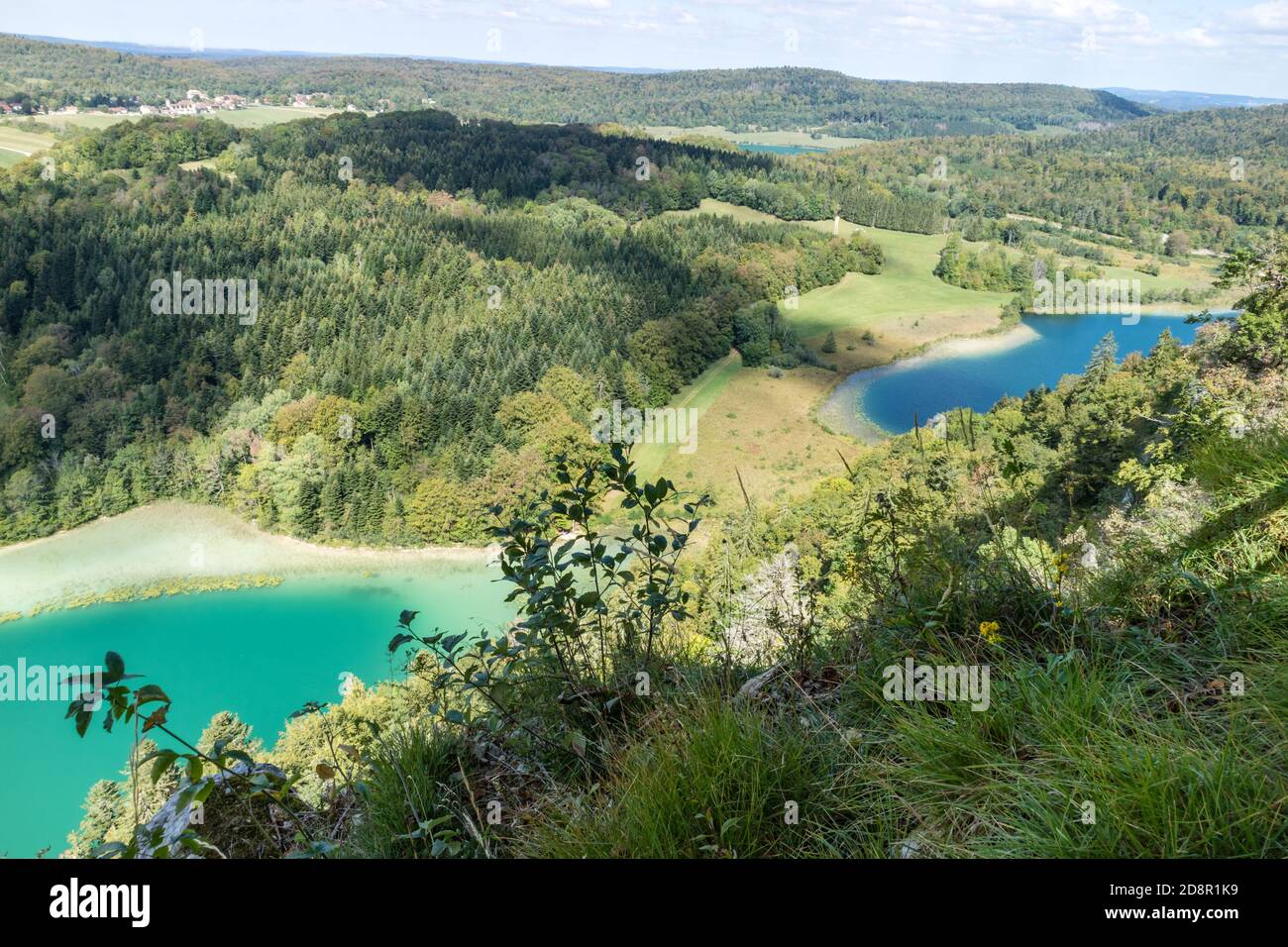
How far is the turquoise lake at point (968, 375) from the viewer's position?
53.1 m

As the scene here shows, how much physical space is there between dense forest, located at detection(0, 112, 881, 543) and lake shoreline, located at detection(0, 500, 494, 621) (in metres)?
1.09

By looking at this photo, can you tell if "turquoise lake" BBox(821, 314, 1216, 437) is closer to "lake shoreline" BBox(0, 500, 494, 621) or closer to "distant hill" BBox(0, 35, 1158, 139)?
"lake shoreline" BBox(0, 500, 494, 621)

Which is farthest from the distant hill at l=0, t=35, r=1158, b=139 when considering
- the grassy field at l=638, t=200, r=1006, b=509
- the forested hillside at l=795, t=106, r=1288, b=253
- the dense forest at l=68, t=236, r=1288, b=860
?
the dense forest at l=68, t=236, r=1288, b=860

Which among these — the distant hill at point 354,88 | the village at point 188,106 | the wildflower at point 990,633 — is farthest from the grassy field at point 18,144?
the wildflower at point 990,633

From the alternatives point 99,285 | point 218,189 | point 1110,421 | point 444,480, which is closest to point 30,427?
point 99,285

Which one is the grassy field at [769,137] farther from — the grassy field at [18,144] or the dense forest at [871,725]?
the dense forest at [871,725]

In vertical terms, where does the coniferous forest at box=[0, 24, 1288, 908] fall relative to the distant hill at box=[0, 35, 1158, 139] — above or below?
below

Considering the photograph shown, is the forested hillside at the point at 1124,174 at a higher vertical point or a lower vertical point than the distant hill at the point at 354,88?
lower

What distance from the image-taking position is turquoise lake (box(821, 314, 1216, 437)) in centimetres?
5306

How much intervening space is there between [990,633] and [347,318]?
6289 centimetres

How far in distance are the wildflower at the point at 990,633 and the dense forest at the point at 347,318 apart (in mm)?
14914

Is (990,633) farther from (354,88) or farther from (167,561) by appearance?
(354,88)

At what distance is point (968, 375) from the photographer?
61.6m

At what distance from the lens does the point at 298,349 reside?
57.0 metres
